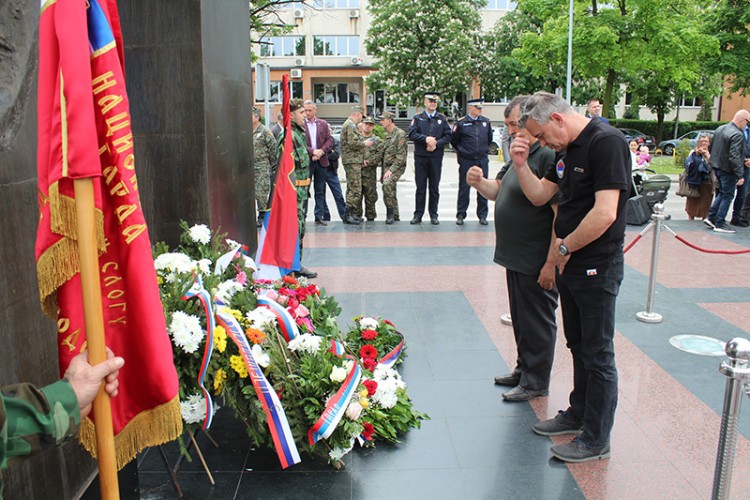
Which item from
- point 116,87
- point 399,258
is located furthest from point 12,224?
point 399,258

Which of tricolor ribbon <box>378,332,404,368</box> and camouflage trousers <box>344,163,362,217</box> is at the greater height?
camouflage trousers <box>344,163,362,217</box>

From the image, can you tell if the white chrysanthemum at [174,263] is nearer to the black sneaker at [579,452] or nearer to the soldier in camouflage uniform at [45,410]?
the soldier in camouflage uniform at [45,410]

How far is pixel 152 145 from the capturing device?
5.18 metres

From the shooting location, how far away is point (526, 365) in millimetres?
4949

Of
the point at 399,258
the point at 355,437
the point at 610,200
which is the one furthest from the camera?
the point at 399,258

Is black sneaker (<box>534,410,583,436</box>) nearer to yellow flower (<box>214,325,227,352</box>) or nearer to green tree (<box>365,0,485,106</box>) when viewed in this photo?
yellow flower (<box>214,325,227,352</box>)

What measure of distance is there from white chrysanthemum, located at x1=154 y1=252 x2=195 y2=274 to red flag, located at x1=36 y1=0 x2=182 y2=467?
4.49 feet

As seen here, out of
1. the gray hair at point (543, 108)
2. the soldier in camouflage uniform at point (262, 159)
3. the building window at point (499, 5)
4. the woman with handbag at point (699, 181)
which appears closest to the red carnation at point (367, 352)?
the gray hair at point (543, 108)

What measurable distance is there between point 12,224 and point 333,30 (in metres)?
49.8

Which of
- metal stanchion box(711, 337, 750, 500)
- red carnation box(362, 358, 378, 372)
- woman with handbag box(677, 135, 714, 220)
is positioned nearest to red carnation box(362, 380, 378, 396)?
red carnation box(362, 358, 378, 372)

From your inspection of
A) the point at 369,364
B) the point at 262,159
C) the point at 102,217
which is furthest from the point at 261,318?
the point at 262,159

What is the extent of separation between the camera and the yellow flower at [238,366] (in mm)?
3785

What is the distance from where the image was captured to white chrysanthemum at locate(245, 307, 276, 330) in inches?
160

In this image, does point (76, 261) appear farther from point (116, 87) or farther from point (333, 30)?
point (333, 30)
